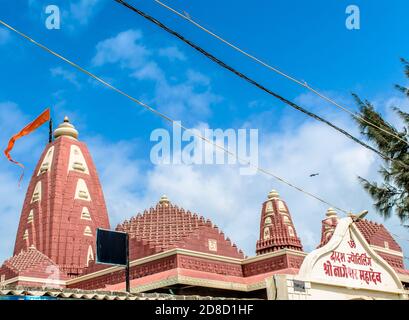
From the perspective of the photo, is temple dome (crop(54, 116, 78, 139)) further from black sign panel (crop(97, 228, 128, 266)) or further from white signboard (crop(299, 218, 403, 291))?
white signboard (crop(299, 218, 403, 291))

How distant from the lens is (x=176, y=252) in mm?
20984

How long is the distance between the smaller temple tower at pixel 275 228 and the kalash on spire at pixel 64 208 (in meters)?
9.87

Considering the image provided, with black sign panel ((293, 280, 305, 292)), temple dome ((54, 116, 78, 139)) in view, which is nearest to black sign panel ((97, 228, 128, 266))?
black sign panel ((293, 280, 305, 292))

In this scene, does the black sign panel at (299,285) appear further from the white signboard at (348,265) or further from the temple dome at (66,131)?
the temple dome at (66,131)

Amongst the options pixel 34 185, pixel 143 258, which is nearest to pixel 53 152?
pixel 34 185

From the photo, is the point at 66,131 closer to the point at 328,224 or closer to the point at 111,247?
the point at 328,224

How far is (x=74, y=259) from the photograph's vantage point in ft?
98.7

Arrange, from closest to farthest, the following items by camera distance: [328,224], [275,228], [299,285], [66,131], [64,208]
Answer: [299,285], [64,208], [275,228], [66,131], [328,224]

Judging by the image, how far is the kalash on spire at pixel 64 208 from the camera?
30.5 m

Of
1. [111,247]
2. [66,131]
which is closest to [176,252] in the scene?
[111,247]

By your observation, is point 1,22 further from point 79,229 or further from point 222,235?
point 79,229

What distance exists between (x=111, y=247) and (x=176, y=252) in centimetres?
640

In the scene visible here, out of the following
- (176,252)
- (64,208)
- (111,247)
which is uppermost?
(64,208)

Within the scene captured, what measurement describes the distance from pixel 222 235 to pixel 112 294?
1385cm
